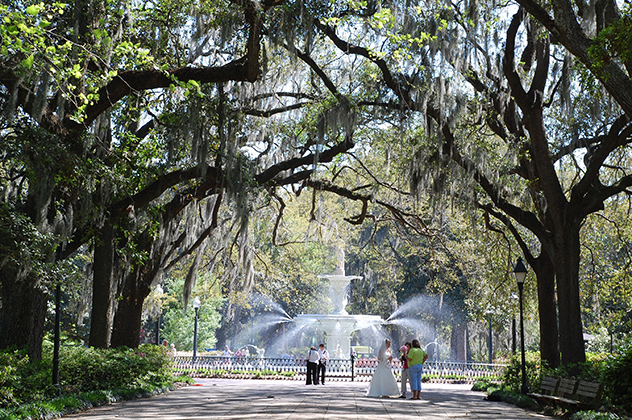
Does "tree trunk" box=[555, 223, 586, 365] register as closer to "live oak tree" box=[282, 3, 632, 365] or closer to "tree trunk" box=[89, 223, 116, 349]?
"live oak tree" box=[282, 3, 632, 365]

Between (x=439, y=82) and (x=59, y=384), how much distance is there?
10.0m

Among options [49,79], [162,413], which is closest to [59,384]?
[162,413]

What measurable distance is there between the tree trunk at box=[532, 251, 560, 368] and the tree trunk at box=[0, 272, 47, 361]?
1159 cm

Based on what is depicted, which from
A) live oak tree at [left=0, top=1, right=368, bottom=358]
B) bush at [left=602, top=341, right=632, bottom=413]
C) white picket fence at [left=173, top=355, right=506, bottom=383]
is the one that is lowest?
white picket fence at [left=173, top=355, right=506, bottom=383]

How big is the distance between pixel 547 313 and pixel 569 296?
2.53m

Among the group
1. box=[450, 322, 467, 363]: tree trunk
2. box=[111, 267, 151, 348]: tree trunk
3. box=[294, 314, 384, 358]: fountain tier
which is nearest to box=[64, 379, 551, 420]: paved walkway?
box=[111, 267, 151, 348]: tree trunk

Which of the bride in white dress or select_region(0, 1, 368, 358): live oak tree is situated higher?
select_region(0, 1, 368, 358): live oak tree

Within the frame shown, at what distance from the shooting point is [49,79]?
10.5 m

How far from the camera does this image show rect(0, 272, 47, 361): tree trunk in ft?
38.2

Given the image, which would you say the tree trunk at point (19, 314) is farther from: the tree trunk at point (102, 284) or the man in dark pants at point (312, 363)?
A: the man in dark pants at point (312, 363)

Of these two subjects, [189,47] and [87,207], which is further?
[189,47]

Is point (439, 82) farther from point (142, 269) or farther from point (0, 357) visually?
point (0, 357)

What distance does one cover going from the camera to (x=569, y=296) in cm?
1423

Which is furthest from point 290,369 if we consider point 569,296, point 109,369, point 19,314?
point 19,314
